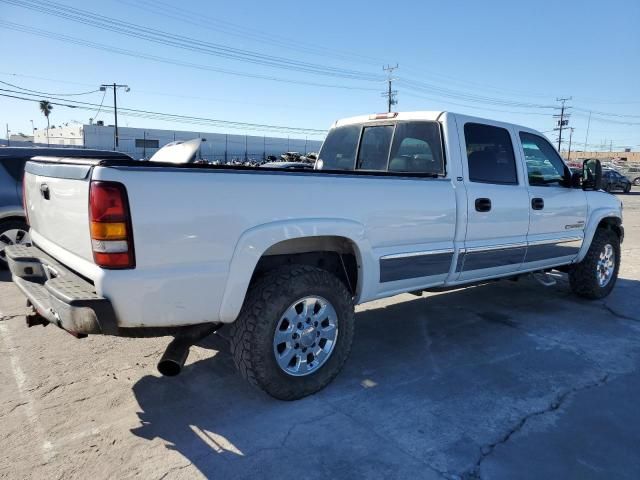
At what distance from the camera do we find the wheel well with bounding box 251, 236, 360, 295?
332 cm

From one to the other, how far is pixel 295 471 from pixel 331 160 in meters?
3.49

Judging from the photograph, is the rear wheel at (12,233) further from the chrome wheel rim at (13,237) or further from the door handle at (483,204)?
the door handle at (483,204)

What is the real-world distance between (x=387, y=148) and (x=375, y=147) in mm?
176

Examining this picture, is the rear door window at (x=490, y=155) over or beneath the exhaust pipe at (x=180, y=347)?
over

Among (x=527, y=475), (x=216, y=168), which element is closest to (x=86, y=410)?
(x=216, y=168)

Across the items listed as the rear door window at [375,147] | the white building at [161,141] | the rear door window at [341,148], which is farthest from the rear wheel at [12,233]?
the white building at [161,141]

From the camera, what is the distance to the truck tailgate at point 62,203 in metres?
2.70

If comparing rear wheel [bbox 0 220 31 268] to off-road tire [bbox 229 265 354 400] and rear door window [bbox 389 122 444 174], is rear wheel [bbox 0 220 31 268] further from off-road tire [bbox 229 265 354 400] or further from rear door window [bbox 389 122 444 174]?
rear door window [bbox 389 122 444 174]

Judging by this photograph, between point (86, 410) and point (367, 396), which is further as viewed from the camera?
point (367, 396)

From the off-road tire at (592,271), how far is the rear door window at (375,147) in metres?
2.90

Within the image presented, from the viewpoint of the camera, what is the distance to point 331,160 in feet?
17.7

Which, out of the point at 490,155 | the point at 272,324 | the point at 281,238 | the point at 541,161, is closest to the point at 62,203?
the point at 281,238

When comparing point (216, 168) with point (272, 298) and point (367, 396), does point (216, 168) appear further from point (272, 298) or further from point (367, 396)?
point (367, 396)

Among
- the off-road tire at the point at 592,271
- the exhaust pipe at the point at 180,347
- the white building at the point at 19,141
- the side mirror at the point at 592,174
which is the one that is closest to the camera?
the exhaust pipe at the point at 180,347
